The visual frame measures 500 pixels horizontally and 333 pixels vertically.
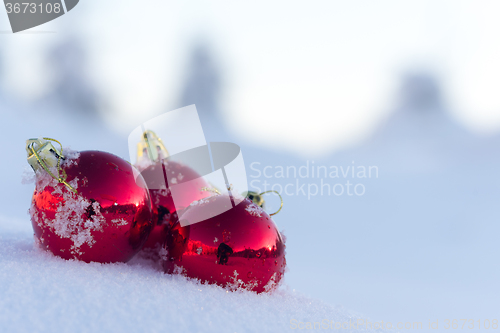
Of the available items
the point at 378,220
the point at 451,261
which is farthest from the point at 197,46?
the point at 451,261

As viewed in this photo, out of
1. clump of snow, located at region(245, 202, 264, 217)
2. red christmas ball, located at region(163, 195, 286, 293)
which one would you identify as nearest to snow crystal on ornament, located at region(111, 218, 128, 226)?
red christmas ball, located at region(163, 195, 286, 293)

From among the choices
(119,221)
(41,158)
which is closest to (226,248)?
(119,221)

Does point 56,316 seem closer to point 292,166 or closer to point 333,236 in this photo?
point 333,236

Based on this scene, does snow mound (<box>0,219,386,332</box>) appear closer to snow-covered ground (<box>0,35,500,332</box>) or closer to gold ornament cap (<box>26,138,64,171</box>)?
snow-covered ground (<box>0,35,500,332</box>)

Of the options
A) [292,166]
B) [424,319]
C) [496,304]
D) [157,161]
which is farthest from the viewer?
[292,166]

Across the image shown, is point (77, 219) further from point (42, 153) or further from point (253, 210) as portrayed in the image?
point (253, 210)
